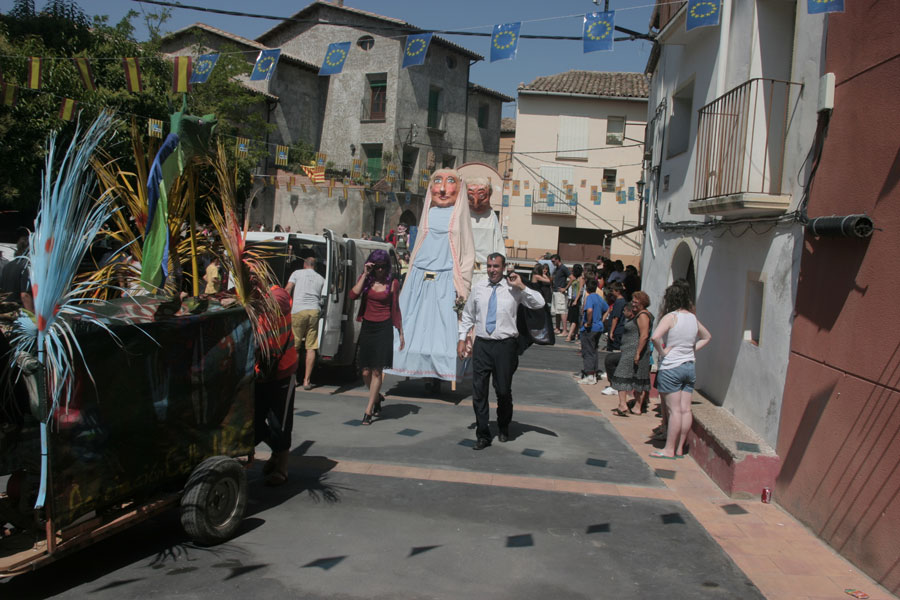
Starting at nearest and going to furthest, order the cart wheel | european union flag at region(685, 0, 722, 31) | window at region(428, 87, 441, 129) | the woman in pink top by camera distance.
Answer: the cart wheel, the woman in pink top, european union flag at region(685, 0, 722, 31), window at region(428, 87, 441, 129)

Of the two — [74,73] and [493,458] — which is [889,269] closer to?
[493,458]

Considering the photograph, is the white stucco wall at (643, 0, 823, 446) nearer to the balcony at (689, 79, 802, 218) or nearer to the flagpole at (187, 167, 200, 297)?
the balcony at (689, 79, 802, 218)

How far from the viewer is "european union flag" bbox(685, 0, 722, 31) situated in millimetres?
8828

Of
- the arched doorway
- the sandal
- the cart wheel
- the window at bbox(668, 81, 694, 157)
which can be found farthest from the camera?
the window at bbox(668, 81, 694, 157)

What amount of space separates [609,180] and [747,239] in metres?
26.7

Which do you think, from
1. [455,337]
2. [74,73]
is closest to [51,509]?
[455,337]

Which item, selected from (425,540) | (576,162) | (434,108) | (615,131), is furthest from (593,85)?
(425,540)

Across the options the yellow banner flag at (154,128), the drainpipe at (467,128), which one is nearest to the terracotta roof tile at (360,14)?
the drainpipe at (467,128)

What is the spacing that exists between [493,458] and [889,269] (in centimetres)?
384

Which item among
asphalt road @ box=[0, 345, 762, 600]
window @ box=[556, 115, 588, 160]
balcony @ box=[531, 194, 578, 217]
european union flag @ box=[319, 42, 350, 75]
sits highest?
window @ box=[556, 115, 588, 160]

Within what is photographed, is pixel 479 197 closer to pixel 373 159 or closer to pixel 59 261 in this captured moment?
pixel 59 261

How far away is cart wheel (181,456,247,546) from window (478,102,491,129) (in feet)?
122

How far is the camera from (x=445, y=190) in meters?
10.5

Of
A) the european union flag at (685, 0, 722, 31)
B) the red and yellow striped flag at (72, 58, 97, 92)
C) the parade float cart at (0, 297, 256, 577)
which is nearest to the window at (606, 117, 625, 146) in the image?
the european union flag at (685, 0, 722, 31)
